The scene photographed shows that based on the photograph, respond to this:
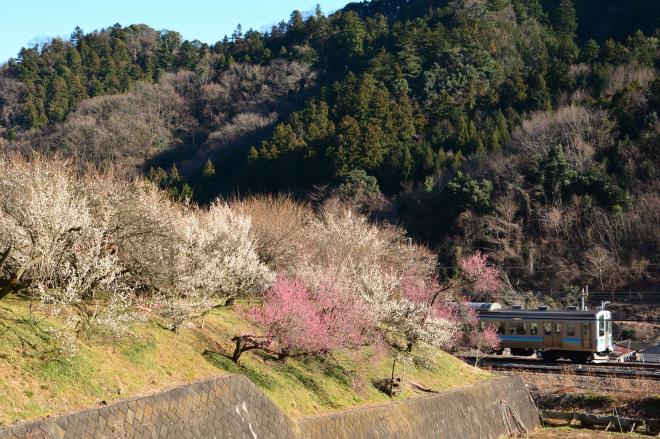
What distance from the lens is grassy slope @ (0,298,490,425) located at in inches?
494

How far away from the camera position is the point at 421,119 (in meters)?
69.2

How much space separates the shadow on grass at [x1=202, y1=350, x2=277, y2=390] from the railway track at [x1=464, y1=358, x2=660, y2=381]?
16241 millimetres

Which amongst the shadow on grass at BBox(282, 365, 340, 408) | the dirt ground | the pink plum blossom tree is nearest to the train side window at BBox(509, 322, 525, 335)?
the dirt ground

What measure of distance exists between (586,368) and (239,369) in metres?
18.8

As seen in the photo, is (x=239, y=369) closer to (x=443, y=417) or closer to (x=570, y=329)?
(x=443, y=417)

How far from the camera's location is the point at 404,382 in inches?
893

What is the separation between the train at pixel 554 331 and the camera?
3319cm

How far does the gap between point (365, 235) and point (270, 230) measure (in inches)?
292

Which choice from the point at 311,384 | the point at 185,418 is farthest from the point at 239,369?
the point at 185,418

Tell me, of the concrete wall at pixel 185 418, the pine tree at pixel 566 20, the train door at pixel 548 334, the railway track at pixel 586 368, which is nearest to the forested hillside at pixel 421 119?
the pine tree at pixel 566 20

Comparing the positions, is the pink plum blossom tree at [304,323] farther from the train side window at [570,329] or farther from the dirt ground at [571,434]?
the train side window at [570,329]

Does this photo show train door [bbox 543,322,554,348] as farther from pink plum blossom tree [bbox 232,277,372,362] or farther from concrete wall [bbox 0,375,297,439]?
concrete wall [bbox 0,375,297,439]

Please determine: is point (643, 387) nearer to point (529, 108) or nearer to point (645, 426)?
point (645, 426)

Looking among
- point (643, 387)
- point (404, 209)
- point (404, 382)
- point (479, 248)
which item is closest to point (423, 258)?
point (479, 248)
